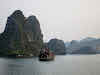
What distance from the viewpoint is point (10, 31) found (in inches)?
102

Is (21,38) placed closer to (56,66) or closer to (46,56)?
(46,56)

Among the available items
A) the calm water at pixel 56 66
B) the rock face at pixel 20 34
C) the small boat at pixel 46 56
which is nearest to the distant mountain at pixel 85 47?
the calm water at pixel 56 66

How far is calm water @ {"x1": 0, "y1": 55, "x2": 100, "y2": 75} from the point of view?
7.91ft

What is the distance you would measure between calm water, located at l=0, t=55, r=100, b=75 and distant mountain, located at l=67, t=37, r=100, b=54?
9 centimetres

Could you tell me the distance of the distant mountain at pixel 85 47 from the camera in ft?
8.15

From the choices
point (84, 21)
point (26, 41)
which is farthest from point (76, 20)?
point (26, 41)

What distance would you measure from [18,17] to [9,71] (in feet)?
3.16

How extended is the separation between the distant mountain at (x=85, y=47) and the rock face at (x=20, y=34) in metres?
0.56

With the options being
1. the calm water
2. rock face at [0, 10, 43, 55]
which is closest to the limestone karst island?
rock face at [0, 10, 43, 55]

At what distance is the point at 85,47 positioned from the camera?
2516 mm

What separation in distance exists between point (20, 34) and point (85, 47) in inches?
46.1

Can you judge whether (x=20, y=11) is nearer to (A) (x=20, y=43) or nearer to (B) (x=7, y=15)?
(B) (x=7, y=15)

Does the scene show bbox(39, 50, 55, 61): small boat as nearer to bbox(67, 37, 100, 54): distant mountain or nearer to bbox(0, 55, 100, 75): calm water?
bbox(0, 55, 100, 75): calm water

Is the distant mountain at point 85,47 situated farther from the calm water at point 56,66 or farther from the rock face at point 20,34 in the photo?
the rock face at point 20,34
